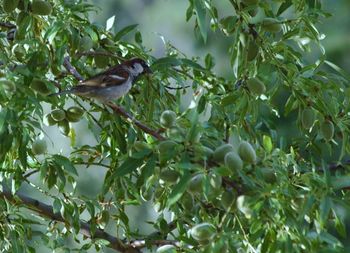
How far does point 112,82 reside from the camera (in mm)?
2537

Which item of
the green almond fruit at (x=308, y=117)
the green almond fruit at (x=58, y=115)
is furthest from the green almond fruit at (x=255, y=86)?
the green almond fruit at (x=58, y=115)

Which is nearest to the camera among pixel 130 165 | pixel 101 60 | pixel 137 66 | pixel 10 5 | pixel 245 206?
pixel 245 206

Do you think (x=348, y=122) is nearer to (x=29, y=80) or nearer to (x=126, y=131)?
(x=126, y=131)

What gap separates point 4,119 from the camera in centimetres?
189

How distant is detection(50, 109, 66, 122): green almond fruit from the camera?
7.78ft

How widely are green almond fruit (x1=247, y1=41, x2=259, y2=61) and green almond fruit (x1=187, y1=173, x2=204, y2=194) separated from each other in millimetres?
436

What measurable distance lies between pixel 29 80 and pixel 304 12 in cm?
68

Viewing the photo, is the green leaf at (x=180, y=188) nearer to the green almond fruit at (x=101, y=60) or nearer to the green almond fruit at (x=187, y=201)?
the green almond fruit at (x=187, y=201)

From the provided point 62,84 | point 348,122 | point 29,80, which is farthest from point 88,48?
point 348,122

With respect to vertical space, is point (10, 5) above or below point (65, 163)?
above

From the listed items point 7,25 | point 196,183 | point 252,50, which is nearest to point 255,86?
point 252,50

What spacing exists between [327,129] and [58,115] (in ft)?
2.42

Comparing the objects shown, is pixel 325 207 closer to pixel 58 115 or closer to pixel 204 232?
pixel 204 232

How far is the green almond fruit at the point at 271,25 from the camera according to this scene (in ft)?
6.73
